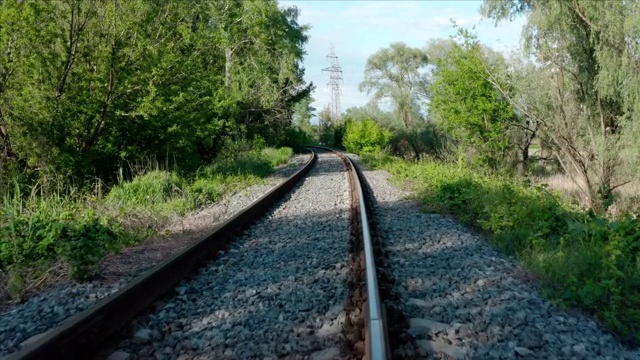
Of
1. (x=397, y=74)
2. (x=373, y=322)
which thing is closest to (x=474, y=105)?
(x=373, y=322)

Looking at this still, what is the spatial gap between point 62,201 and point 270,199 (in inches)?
158

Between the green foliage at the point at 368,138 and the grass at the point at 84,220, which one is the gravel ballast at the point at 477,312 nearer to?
the grass at the point at 84,220

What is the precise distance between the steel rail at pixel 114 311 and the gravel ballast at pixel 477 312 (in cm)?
210

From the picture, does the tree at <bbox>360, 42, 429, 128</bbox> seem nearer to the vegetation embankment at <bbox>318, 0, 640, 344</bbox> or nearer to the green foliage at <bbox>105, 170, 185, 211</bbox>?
the vegetation embankment at <bbox>318, 0, 640, 344</bbox>

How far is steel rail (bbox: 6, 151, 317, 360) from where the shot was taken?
130 inches

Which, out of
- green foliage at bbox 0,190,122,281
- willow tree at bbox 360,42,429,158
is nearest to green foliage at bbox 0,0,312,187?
green foliage at bbox 0,190,122,281

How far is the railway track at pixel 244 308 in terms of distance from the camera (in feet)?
11.9

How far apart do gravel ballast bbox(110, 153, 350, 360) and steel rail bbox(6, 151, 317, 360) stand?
14cm

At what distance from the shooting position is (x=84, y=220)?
25.4 ft

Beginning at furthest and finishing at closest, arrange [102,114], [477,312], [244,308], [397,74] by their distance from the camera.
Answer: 1. [397,74]
2. [102,114]
3. [244,308]
4. [477,312]

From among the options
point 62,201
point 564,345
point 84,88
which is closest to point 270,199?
point 62,201

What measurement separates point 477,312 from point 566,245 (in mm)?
2798

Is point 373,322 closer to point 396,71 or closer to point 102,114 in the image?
point 102,114

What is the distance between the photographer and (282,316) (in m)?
4.32
